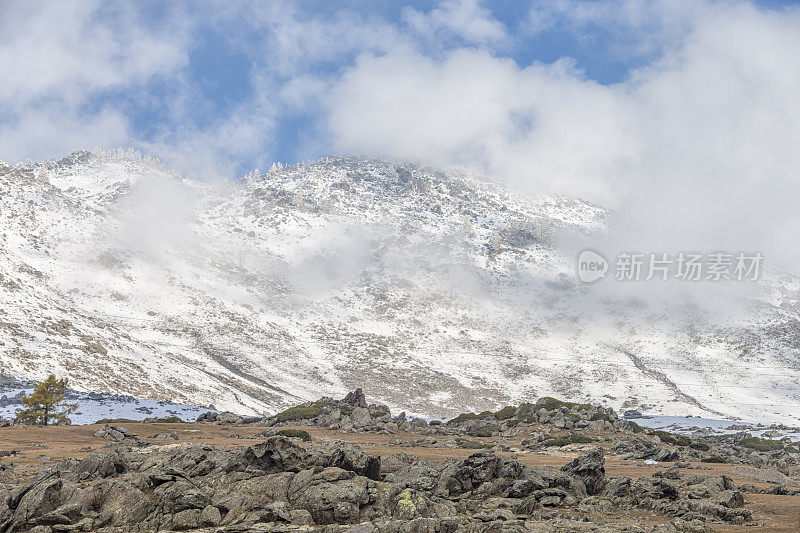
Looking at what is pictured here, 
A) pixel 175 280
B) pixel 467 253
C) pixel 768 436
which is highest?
pixel 467 253

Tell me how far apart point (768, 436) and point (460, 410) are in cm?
4504

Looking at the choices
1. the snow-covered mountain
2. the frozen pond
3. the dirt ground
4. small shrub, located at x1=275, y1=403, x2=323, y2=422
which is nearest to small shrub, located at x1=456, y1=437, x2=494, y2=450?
the dirt ground

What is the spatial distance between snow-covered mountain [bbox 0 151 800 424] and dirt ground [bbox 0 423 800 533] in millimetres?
30094

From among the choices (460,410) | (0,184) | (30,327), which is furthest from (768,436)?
(0,184)

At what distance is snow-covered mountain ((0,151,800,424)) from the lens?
284ft

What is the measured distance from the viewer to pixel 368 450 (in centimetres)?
3441

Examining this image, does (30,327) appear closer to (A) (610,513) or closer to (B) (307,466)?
(B) (307,466)

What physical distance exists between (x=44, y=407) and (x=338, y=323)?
8478 cm

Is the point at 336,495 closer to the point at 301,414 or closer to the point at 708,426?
the point at 301,414

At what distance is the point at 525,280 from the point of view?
170 meters

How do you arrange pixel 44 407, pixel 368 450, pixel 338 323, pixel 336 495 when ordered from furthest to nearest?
pixel 338 323 < pixel 44 407 < pixel 368 450 < pixel 336 495

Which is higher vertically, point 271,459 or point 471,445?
point 471,445

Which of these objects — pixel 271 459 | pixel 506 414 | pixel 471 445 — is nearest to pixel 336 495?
pixel 271 459

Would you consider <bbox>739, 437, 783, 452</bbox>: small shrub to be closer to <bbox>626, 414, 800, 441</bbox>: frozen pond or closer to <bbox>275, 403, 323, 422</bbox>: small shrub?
<bbox>626, 414, 800, 441</bbox>: frozen pond
